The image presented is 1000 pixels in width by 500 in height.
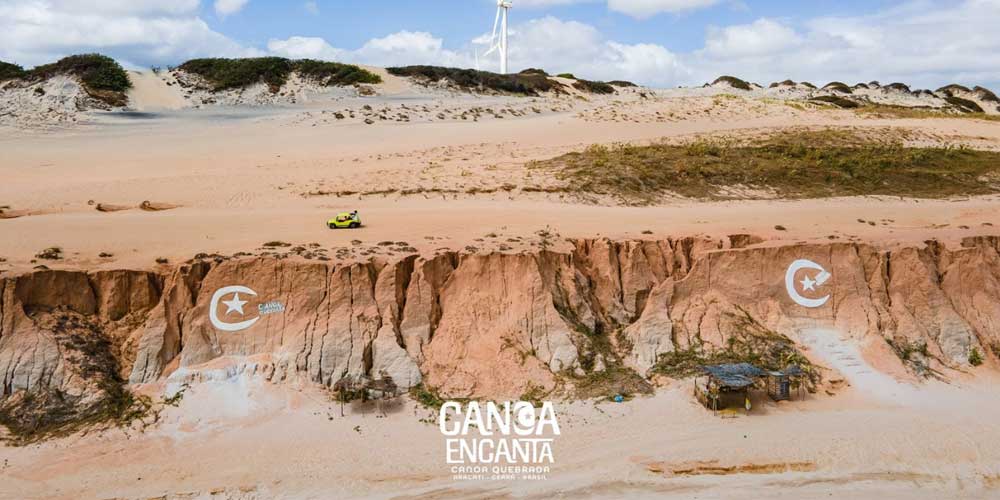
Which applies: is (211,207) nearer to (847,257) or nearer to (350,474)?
(350,474)

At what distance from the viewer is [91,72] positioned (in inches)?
2132

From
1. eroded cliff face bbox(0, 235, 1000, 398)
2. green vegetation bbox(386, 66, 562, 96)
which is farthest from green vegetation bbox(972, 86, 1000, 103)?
eroded cliff face bbox(0, 235, 1000, 398)

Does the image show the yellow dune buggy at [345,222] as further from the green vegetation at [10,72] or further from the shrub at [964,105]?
the shrub at [964,105]

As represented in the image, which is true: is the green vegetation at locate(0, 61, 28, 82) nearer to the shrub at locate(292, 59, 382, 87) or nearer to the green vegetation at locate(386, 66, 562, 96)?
the shrub at locate(292, 59, 382, 87)

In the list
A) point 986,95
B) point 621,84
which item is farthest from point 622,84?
point 986,95

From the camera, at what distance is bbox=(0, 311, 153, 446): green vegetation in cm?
1600

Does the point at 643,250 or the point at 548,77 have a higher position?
the point at 548,77

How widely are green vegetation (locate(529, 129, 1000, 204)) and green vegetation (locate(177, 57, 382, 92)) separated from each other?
27709 mm

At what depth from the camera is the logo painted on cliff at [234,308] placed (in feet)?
60.3

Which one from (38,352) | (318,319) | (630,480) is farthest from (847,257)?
(38,352)

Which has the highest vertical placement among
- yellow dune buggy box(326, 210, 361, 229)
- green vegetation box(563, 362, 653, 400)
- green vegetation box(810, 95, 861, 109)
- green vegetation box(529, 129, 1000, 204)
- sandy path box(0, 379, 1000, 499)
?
green vegetation box(810, 95, 861, 109)

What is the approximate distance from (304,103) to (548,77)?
1070 inches

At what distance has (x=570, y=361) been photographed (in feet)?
61.4

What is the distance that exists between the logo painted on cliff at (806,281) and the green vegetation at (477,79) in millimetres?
46257
